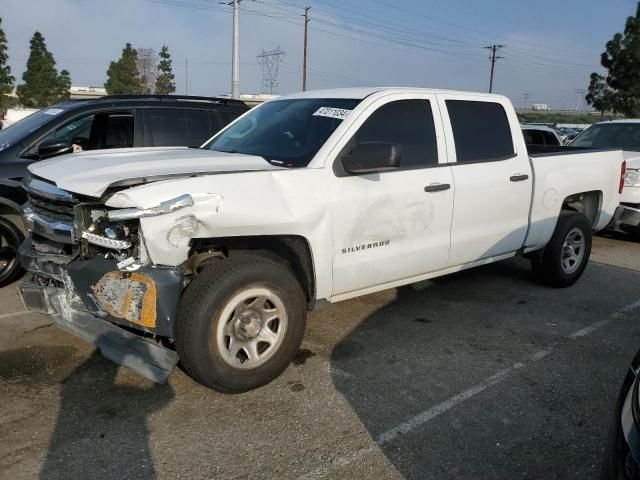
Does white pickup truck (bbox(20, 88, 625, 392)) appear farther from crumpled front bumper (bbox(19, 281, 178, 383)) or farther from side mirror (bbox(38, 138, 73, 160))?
side mirror (bbox(38, 138, 73, 160))

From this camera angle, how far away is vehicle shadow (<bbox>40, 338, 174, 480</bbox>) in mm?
2773

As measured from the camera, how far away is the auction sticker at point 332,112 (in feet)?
13.4

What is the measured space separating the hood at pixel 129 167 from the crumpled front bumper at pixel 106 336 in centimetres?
72

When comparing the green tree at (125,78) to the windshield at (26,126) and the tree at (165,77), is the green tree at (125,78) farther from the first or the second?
the windshield at (26,126)

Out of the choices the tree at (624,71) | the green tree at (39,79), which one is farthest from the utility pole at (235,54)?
the green tree at (39,79)

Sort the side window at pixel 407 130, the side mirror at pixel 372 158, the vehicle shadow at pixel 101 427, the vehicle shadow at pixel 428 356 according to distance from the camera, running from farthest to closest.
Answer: the side window at pixel 407 130, the side mirror at pixel 372 158, the vehicle shadow at pixel 428 356, the vehicle shadow at pixel 101 427

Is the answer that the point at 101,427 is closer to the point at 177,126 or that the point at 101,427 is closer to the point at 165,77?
the point at 177,126

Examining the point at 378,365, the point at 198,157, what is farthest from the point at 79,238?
the point at 378,365

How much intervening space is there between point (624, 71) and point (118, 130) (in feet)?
110

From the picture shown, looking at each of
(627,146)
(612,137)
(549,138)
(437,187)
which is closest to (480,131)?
(437,187)

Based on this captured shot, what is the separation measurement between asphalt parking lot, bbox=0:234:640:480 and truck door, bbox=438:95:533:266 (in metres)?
0.69

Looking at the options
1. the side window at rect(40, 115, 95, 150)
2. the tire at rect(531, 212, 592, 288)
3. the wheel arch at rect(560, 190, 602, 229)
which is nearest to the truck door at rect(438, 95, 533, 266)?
the tire at rect(531, 212, 592, 288)

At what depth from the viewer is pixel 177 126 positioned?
6.48 metres

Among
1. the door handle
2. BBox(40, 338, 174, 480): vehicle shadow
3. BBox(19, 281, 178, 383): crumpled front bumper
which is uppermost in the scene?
the door handle
